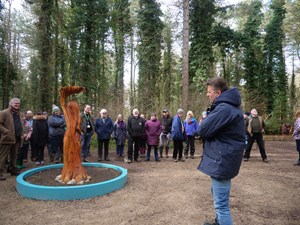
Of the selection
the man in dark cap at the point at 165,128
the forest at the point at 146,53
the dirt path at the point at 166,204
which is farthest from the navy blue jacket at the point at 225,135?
the forest at the point at 146,53

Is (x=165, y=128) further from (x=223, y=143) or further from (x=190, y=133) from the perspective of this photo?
(x=223, y=143)

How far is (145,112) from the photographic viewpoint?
54.4ft

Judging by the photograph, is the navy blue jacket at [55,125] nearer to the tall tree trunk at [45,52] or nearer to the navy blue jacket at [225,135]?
the navy blue jacket at [225,135]

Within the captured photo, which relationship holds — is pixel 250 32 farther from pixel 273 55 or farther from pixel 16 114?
pixel 16 114

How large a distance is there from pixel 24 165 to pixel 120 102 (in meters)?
8.38

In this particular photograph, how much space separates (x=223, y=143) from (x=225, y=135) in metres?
0.09

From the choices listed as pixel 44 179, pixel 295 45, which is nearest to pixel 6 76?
pixel 44 179

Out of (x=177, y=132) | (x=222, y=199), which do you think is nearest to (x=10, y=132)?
(x=177, y=132)

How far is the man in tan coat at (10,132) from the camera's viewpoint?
645 cm

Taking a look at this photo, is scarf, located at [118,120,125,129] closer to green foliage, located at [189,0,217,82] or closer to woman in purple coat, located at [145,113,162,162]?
woman in purple coat, located at [145,113,162,162]

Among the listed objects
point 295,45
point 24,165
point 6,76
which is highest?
point 295,45

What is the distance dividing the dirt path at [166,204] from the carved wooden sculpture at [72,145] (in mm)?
1049

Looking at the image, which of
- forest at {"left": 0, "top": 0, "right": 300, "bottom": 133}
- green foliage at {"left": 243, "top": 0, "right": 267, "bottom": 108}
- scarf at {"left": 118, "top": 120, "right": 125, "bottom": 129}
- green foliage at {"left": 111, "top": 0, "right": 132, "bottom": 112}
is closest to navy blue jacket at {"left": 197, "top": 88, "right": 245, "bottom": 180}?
scarf at {"left": 118, "top": 120, "right": 125, "bottom": 129}

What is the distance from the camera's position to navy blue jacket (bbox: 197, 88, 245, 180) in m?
2.85
